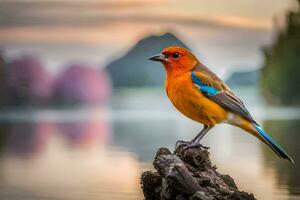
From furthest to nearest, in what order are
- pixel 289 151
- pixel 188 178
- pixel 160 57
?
pixel 289 151
pixel 160 57
pixel 188 178

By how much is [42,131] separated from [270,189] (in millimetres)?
6649

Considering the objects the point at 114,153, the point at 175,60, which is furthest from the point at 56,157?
the point at 175,60

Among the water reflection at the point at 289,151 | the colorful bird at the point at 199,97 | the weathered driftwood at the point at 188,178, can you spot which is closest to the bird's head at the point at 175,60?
the colorful bird at the point at 199,97

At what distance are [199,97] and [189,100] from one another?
56 mm

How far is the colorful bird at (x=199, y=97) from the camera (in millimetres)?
4426

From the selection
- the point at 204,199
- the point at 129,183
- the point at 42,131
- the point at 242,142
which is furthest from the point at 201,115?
the point at 42,131

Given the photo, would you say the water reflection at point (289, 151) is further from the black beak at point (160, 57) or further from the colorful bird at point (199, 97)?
the black beak at point (160, 57)

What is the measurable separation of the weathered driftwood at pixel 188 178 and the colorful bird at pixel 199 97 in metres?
0.08

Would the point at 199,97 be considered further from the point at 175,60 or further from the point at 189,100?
the point at 175,60

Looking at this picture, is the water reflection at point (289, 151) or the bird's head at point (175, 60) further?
the water reflection at point (289, 151)

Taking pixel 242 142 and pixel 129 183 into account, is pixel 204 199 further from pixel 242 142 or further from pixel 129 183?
pixel 242 142

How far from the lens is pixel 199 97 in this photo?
4449 mm

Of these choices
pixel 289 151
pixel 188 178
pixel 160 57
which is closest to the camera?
pixel 188 178

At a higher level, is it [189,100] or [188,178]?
[189,100]
